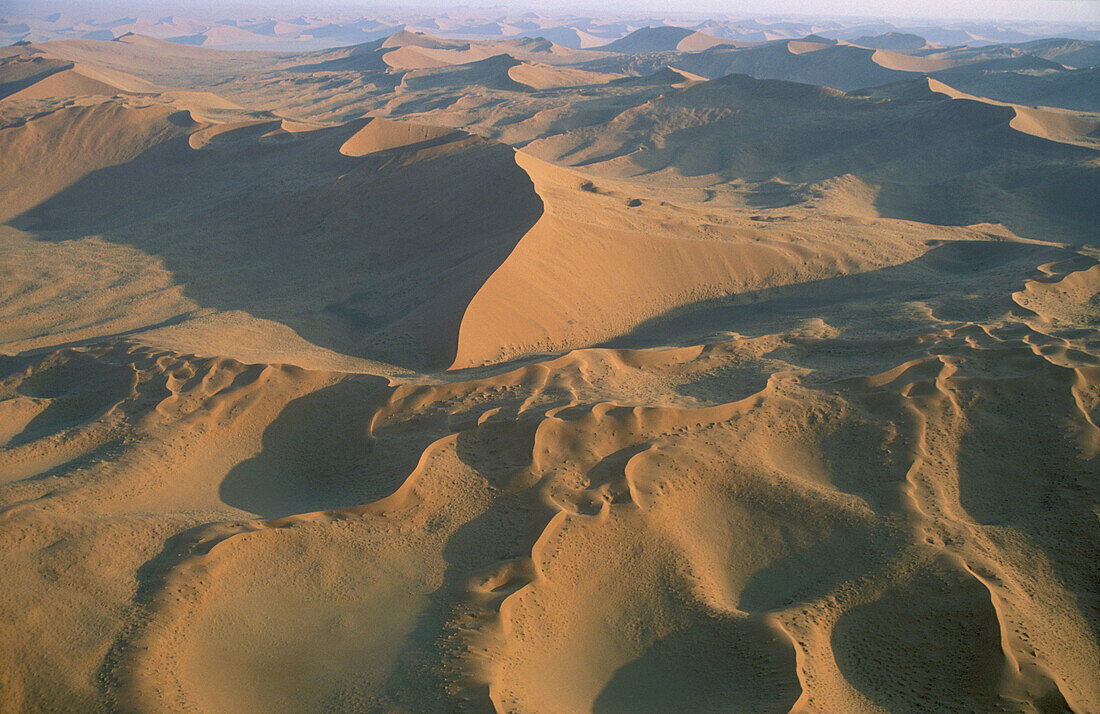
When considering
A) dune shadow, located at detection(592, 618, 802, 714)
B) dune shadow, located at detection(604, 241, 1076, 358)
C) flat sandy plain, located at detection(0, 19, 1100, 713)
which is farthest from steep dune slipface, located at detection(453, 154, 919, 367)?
dune shadow, located at detection(592, 618, 802, 714)

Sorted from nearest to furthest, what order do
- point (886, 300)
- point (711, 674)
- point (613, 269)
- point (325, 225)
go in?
point (711, 674) → point (886, 300) → point (613, 269) → point (325, 225)

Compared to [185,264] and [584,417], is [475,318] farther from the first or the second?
[185,264]

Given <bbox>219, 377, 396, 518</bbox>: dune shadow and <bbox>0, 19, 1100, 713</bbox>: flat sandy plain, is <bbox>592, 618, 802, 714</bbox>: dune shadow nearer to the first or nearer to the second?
<bbox>0, 19, 1100, 713</bbox>: flat sandy plain

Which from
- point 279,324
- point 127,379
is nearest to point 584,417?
point 127,379

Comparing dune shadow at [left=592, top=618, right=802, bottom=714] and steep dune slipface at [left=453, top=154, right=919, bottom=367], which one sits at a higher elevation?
steep dune slipface at [left=453, top=154, right=919, bottom=367]

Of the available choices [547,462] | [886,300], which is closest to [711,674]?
[547,462]

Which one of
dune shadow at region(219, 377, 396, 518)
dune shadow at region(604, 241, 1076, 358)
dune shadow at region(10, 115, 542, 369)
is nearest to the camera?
dune shadow at region(219, 377, 396, 518)

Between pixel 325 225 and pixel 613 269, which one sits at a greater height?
pixel 613 269

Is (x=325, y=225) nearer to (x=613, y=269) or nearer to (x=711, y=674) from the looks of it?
(x=613, y=269)
